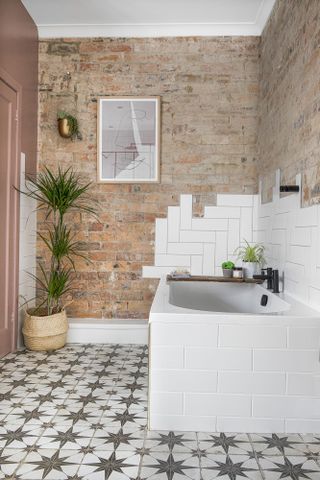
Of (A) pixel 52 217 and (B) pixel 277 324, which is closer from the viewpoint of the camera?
(B) pixel 277 324

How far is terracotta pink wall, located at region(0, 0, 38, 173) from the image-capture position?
3.44 m

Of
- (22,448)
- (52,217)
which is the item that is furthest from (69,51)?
(22,448)

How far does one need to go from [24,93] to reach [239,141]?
6.69 ft

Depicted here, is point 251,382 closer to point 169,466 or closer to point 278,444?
point 278,444

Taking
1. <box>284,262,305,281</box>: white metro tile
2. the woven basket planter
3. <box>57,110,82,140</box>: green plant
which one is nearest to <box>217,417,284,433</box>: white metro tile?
<box>284,262,305,281</box>: white metro tile

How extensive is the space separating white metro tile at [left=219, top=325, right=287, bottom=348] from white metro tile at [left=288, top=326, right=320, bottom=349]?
4 cm

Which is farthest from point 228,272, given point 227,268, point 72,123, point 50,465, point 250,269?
point 50,465

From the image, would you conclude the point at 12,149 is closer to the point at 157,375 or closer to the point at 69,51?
the point at 69,51

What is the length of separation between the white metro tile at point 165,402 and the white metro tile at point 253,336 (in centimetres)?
36

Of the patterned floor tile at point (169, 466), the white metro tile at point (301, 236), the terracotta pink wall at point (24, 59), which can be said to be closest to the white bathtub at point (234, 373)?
the patterned floor tile at point (169, 466)

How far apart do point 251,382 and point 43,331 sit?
6.58 feet

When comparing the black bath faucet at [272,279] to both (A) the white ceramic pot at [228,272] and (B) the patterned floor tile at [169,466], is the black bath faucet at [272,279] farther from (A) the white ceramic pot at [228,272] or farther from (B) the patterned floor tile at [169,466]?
(B) the patterned floor tile at [169,466]

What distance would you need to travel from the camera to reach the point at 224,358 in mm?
2215

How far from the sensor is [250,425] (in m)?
2.21
